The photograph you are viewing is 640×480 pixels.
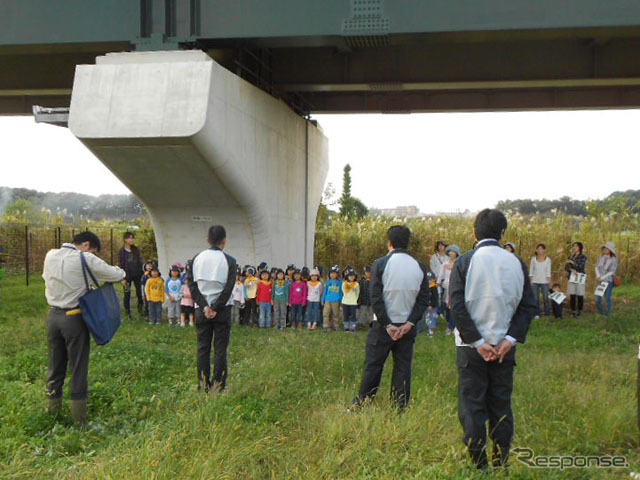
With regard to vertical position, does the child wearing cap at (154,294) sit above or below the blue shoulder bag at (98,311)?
below

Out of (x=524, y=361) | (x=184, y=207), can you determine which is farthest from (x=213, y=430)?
(x=184, y=207)

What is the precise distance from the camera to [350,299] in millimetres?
11484

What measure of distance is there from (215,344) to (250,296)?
5810 mm

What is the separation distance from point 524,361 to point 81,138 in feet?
27.0

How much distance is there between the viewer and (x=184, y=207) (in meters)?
12.5

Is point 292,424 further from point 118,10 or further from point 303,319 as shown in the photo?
point 118,10

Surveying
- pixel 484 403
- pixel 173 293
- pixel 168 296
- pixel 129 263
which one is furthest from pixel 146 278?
pixel 484 403

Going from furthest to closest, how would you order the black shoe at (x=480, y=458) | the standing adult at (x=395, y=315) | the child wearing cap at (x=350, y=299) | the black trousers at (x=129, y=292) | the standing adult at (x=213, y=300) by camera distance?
1. the black trousers at (x=129, y=292)
2. the child wearing cap at (x=350, y=299)
3. the standing adult at (x=213, y=300)
4. the standing adult at (x=395, y=315)
5. the black shoe at (x=480, y=458)

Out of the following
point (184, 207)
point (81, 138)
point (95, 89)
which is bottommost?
point (184, 207)

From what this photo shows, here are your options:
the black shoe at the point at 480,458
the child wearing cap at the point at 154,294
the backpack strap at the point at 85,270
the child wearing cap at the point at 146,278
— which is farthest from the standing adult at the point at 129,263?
the black shoe at the point at 480,458

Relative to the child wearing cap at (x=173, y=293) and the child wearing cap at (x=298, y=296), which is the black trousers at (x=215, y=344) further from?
the child wearing cap at (x=173, y=293)

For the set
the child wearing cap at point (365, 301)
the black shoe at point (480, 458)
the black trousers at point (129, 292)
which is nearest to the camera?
the black shoe at point (480, 458)

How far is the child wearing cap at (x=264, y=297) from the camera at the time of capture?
464 inches

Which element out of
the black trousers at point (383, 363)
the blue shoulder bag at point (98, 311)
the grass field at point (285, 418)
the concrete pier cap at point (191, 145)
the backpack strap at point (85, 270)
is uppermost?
the concrete pier cap at point (191, 145)
